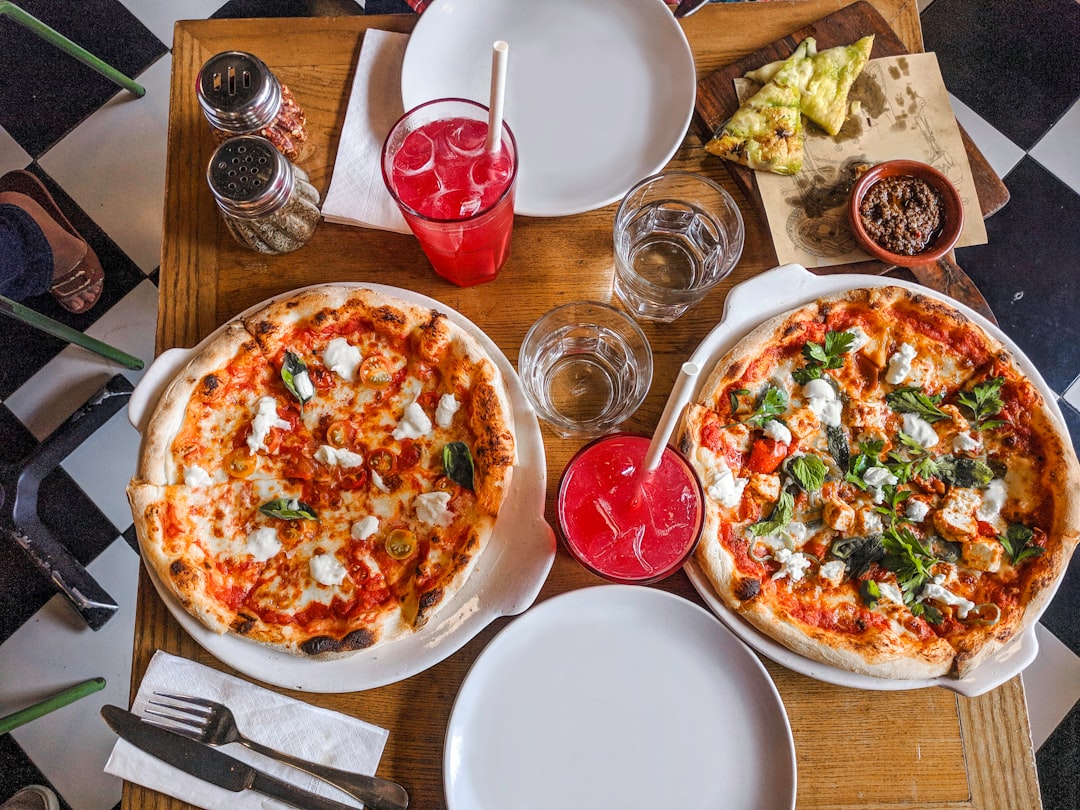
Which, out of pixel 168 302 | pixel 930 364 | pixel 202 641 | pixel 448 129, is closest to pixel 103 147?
pixel 168 302

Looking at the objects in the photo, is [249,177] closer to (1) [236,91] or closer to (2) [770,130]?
(1) [236,91]

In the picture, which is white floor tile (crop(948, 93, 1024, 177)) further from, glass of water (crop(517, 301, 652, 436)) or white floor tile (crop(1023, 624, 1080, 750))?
glass of water (crop(517, 301, 652, 436))

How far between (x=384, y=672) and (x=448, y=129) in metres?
1.21

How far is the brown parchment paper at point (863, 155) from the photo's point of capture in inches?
74.4

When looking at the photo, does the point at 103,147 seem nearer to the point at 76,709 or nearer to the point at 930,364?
the point at 76,709

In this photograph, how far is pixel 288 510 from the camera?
1.72 metres

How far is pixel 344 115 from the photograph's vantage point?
6.54 ft

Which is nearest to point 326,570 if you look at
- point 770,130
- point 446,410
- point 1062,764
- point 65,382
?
point 446,410

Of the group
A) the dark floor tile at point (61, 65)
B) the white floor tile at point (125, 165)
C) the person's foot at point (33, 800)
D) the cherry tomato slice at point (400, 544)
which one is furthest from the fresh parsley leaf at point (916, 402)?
the dark floor tile at point (61, 65)

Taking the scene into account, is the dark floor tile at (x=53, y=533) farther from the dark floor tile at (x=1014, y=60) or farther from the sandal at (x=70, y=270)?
the dark floor tile at (x=1014, y=60)

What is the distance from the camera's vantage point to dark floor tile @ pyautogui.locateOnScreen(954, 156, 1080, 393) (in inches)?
116

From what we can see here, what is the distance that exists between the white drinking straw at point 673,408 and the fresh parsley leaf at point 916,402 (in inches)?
28.9

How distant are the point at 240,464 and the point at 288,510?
0.16 meters

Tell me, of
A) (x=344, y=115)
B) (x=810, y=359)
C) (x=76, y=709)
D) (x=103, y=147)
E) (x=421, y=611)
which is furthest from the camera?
(x=103, y=147)
